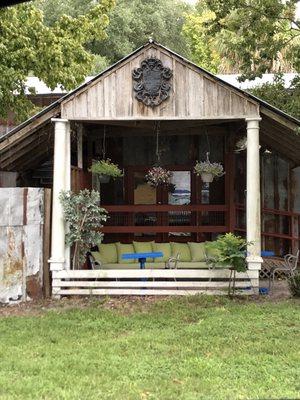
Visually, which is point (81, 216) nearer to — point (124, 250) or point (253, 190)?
point (124, 250)

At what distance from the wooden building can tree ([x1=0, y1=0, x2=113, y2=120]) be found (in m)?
1.43

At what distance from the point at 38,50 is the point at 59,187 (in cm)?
412

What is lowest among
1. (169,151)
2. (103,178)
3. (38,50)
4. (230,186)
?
(230,186)

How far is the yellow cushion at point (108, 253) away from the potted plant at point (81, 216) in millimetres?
1757

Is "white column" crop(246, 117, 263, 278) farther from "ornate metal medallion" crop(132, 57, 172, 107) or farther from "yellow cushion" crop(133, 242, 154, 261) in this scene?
"yellow cushion" crop(133, 242, 154, 261)

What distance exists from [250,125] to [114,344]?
17.0 feet

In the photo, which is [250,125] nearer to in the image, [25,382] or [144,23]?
[25,382]

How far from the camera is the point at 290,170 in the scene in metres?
14.2

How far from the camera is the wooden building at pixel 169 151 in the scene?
10195 mm

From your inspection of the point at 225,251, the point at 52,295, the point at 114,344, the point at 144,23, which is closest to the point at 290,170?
the point at 225,251

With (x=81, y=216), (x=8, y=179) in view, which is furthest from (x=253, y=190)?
(x=8, y=179)

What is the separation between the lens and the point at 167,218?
45.4 feet

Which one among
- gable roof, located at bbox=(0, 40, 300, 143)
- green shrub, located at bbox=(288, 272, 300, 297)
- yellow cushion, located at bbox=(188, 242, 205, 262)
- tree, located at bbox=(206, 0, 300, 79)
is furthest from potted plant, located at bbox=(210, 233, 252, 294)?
tree, located at bbox=(206, 0, 300, 79)

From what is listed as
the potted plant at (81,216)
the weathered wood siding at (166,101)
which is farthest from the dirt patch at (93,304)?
the weathered wood siding at (166,101)
